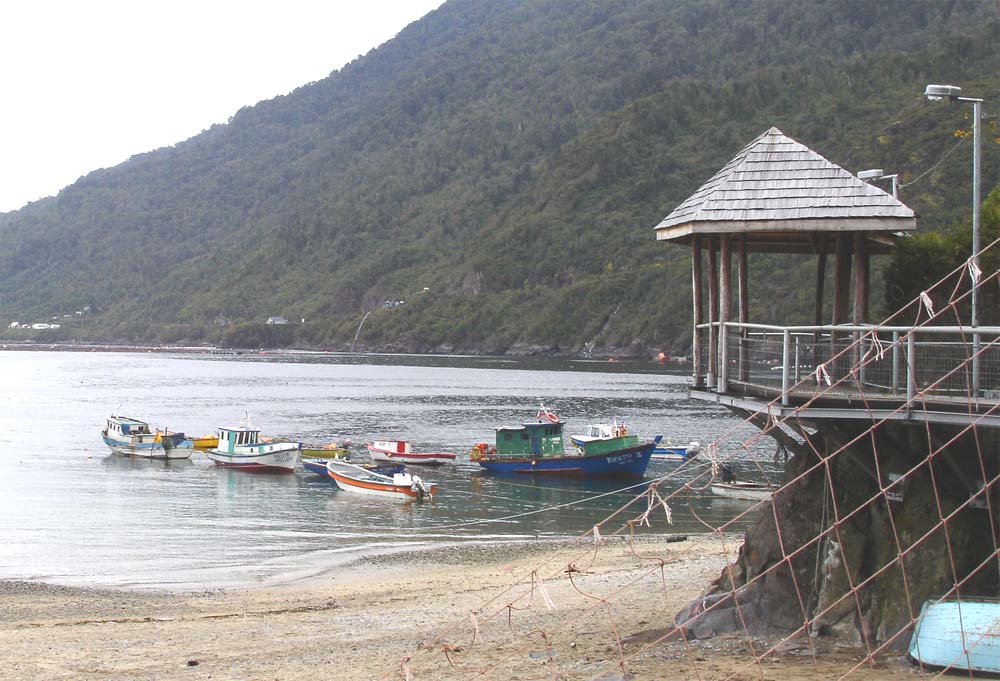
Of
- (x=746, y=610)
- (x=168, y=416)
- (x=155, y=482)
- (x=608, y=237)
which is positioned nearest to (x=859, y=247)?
(x=746, y=610)

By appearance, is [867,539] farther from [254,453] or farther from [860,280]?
[254,453]

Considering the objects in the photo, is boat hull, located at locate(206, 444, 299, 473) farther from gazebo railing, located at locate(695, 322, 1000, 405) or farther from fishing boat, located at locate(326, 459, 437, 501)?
gazebo railing, located at locate(695, 322, 1000, 405)

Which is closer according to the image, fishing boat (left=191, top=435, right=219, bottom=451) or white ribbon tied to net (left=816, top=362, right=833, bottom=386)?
white ribbon tied to net (left=816, top=362, right=833, bottom=386)

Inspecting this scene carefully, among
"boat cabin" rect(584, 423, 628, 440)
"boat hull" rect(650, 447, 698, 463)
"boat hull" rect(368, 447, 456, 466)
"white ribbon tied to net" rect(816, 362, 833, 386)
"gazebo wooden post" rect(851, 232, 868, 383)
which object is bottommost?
"boat hull" rect(650, 447, 698, 463)

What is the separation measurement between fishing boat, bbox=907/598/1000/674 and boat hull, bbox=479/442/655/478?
1310 inches

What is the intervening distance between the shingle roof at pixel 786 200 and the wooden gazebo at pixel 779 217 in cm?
1

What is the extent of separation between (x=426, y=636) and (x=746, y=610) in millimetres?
5175

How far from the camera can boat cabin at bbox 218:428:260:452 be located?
50.5 metres

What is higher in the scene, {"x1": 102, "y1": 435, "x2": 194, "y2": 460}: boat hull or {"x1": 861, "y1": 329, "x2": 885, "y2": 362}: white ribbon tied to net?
{"x1": 861, "y1": 329, "x2": 885, "y2": 362}: white ribbon tied to net

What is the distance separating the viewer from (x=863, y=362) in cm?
1245

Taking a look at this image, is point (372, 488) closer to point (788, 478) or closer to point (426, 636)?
point (426, 636)

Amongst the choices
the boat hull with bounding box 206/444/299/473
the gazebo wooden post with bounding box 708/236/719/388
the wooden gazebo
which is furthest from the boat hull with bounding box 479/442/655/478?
the wooden gazebo

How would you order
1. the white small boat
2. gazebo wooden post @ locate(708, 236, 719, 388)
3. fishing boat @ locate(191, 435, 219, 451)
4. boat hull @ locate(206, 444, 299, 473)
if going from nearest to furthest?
gazebo wooden post @ locate(708, 236, 719, 388) → the white small boat → boat hull @ locate(206, 444, 299, 473) → fishing boat @ locate(191, 435, 219, 451)

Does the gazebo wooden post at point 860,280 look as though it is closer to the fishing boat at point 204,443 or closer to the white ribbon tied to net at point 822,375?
the white ribbon tied to net at point 822,375
